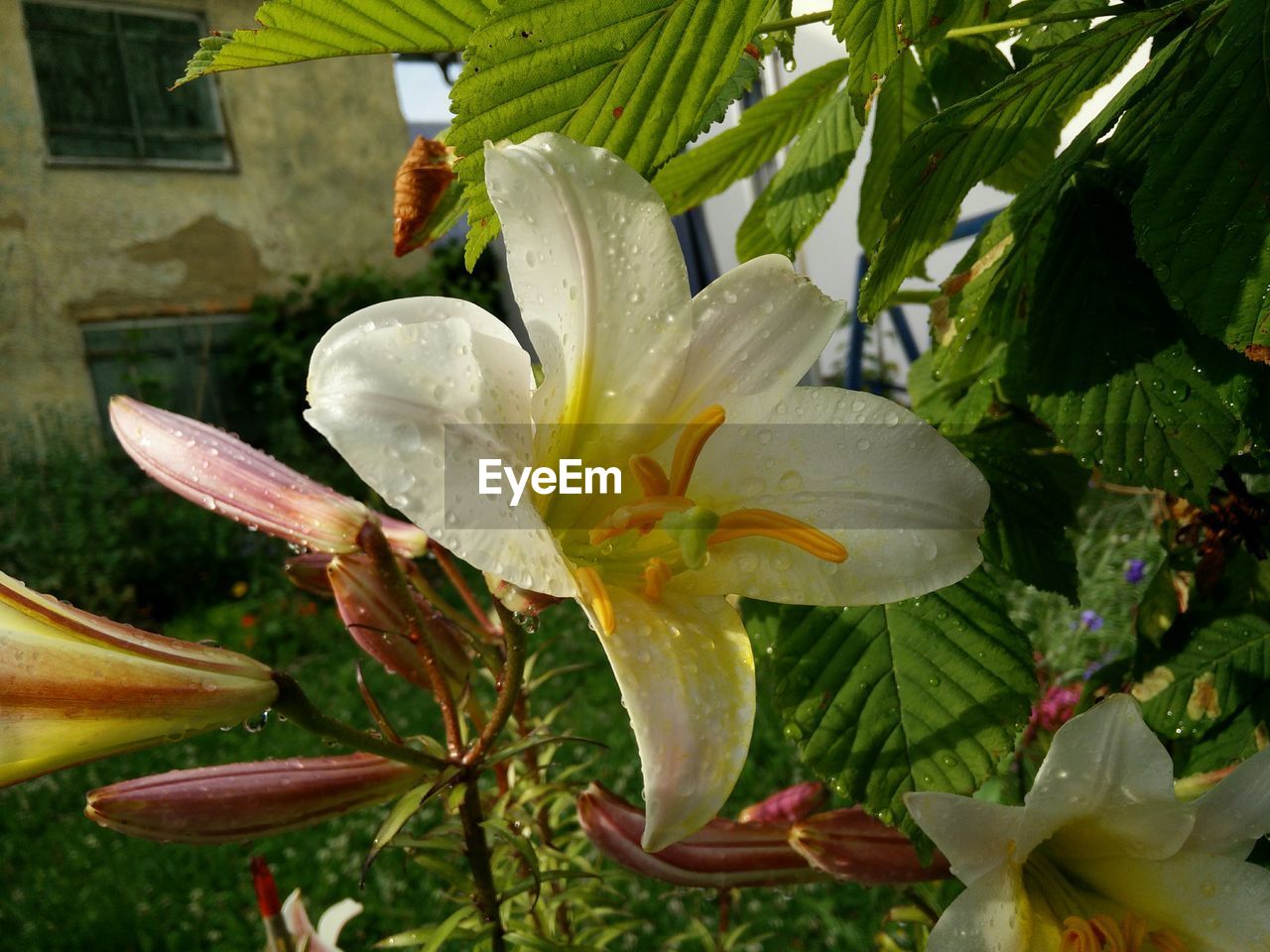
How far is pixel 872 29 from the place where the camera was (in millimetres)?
513

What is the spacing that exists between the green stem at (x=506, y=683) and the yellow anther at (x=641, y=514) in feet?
0.24

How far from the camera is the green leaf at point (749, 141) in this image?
0.89 m

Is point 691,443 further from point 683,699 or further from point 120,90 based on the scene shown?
point 120,90

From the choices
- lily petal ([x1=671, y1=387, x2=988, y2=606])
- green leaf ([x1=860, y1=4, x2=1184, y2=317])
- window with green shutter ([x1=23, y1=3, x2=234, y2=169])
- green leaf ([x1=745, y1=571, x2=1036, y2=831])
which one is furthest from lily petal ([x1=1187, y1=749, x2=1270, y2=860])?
window with green shutter ([x1=23, y1=3, x2=234, y2=169])

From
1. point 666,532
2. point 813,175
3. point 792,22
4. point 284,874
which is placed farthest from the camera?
point 284,874

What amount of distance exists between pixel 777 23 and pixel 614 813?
60cm

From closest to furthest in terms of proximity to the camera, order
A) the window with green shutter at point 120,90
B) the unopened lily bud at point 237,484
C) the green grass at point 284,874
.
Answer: the unopened lily bud at point 237,484 < the green grass at point 284,874 < the window with green shutter at point 120,90

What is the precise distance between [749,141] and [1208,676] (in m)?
0.60

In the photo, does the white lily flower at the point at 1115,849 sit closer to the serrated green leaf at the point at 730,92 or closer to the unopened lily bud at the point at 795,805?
the unopened lily bud at the point at 795,805

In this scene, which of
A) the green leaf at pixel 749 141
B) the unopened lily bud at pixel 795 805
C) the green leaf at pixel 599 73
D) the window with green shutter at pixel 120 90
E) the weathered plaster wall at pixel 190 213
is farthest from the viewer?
the window with green shutter at pixel 120 90

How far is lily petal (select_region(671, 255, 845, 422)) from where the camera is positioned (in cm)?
50

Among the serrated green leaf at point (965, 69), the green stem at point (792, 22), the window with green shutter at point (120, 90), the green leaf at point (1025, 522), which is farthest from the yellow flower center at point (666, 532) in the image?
the window with green shutter at point (120, 90)

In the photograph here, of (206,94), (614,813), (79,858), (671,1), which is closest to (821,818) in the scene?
(614,813)

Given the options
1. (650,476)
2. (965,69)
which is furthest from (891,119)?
(650,476)
